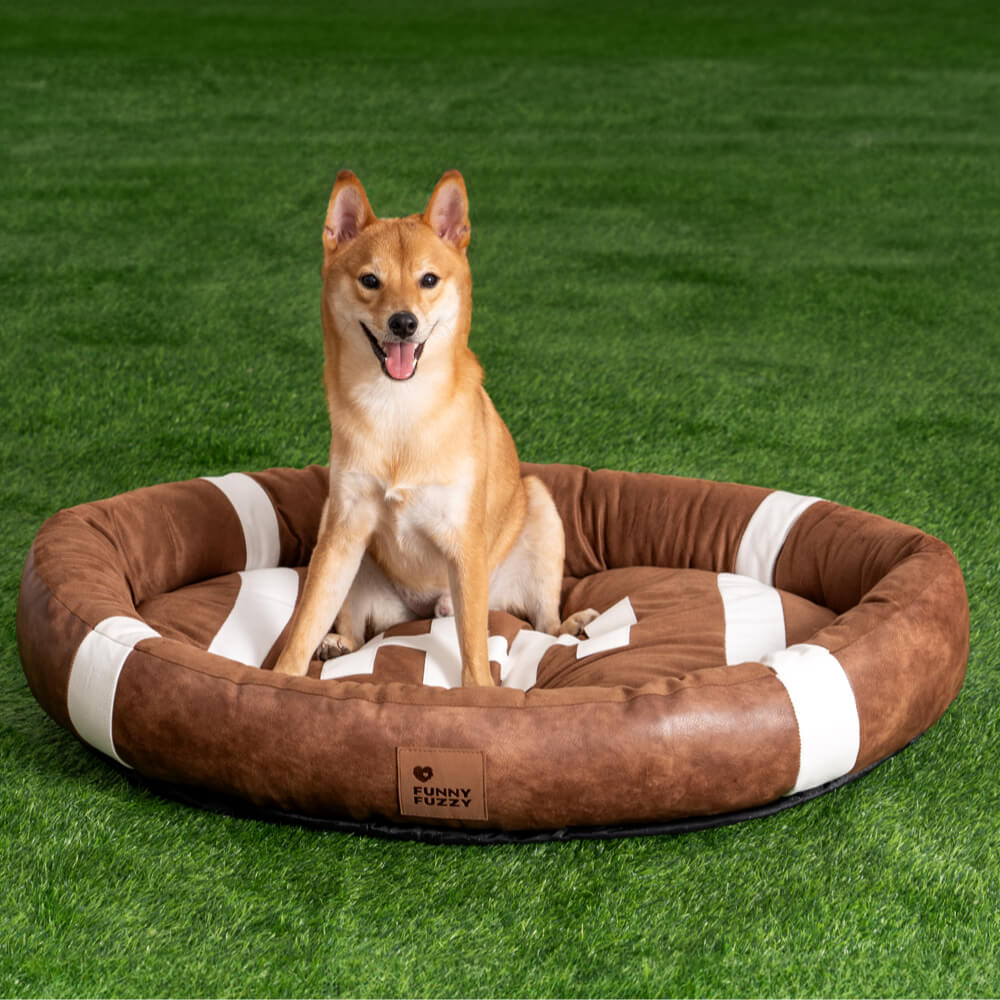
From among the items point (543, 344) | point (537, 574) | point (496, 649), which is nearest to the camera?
point (496, 649)

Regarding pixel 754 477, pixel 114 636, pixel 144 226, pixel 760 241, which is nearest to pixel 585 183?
pixel 760 241

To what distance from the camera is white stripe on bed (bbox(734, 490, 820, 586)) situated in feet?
10.9

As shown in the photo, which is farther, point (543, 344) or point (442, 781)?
point (543, 344)

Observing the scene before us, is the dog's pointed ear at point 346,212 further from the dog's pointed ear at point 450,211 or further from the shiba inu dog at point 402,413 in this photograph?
the dog's pointed ear at point 450,211

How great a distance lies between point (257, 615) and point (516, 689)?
3.22 ft

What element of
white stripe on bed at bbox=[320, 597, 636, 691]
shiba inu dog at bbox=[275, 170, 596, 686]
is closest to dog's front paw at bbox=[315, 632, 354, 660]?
white stripe on bed at bbox=[320, 597, 636, 691]

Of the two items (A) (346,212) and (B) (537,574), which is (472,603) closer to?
(B) (537,574)

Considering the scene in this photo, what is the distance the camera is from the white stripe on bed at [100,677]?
242cm

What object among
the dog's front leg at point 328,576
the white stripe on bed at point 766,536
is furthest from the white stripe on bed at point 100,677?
the white stripe on bed at point 766,536

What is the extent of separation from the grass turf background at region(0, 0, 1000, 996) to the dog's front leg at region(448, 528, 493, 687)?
1.70 feet

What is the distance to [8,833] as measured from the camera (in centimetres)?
235

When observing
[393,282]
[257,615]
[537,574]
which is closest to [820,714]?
[537,574]

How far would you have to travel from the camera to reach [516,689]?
7.78 ft

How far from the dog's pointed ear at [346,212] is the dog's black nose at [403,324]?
0.25 m
